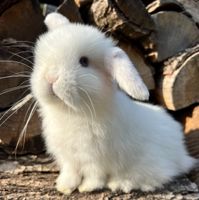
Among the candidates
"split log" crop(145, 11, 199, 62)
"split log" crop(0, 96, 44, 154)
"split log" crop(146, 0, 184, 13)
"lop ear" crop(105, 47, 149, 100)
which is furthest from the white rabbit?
"split log" crop(146, 0, 184, 13)

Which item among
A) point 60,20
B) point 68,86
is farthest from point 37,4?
point 68,86

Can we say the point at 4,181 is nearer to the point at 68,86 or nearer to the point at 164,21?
the point at 68,86

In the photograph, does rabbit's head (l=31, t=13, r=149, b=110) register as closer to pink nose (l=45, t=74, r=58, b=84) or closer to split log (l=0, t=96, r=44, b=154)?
pink nose (l=45, t=74, r=58, b=84)

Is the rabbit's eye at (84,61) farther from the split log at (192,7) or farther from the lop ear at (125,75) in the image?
the split log at (192,7)

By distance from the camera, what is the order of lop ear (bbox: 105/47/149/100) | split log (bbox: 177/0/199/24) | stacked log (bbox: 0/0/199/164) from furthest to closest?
split log (bbox: 177/0/199/24) < stacked log (bbox: 0/0/199/164) < lop ear (bbox: 105/47/149/100)

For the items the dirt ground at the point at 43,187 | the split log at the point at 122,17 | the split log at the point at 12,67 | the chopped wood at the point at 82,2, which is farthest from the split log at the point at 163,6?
the dirt ground at the point at 43,187

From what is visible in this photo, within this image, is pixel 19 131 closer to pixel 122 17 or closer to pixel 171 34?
pixel 122 17
